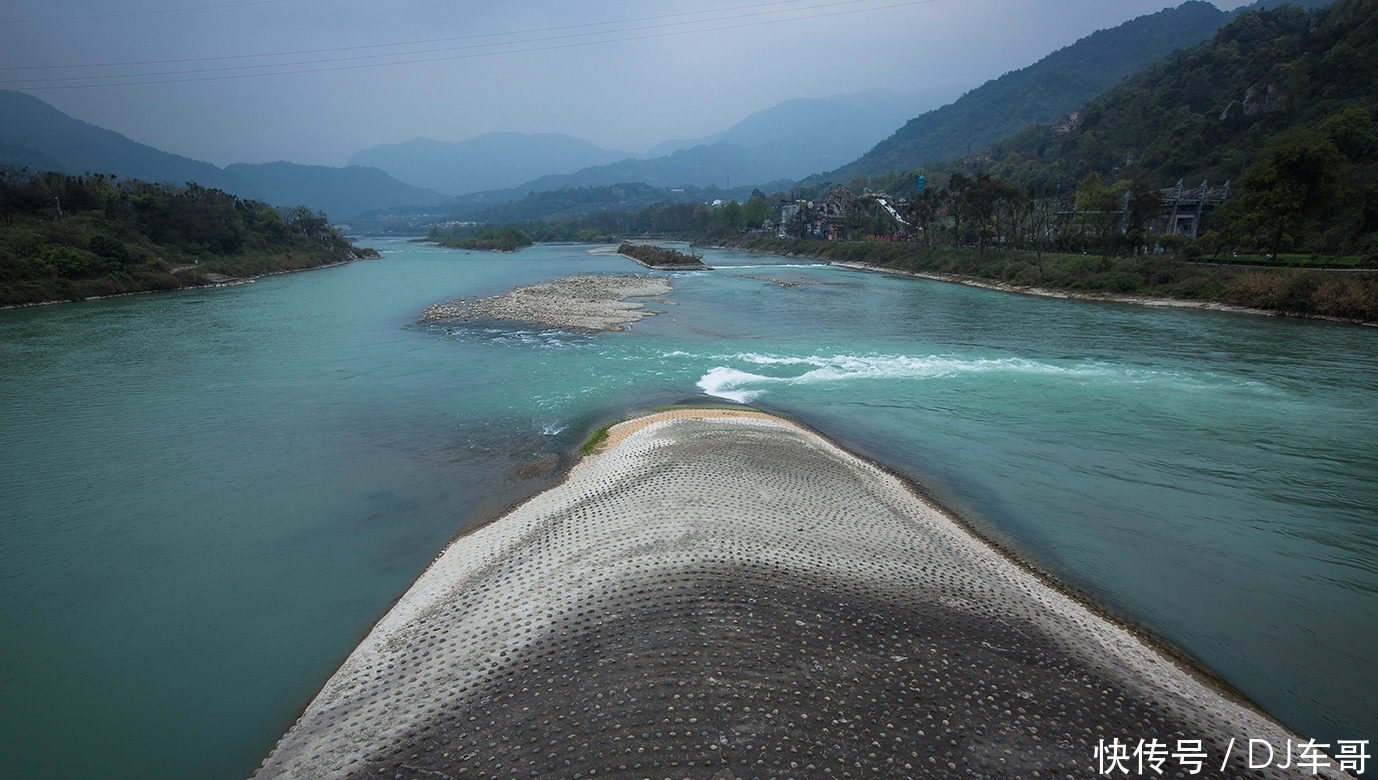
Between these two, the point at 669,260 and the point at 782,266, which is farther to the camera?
the point at 782,266

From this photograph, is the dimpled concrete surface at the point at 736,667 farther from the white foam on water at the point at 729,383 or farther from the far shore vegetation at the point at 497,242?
the far shore vegetation at the point at 497,242

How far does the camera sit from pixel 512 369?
962 inches

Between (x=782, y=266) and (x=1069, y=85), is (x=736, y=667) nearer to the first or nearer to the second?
(x=782, y=266)

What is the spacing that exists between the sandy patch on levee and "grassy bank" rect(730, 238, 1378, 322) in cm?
2697

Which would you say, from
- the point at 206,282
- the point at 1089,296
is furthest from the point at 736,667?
the point at 206,282

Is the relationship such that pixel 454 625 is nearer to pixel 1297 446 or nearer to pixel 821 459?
pixel 821 459

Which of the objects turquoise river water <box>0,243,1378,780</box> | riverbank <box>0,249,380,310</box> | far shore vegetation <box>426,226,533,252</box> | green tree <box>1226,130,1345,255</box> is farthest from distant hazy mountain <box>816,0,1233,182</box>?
turquoise river water <box>0,243,1378,780</box>

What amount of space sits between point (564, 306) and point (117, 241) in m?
34.7

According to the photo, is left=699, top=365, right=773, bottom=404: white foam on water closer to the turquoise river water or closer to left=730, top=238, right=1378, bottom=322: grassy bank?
the turquoise river water

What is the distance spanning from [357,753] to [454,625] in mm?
2074

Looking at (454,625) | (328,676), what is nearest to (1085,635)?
(454,625)

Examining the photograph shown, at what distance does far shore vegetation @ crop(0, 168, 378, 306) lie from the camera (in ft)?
133

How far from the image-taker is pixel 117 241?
4638 cm

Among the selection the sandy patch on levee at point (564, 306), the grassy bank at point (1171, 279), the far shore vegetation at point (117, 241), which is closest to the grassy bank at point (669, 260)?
the sandy patch on levee at point (564, 306)
